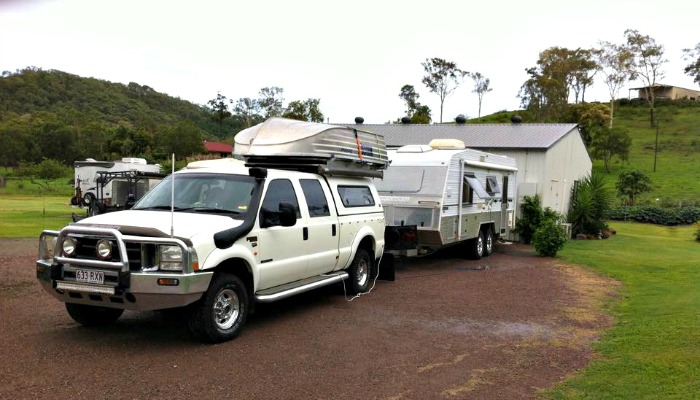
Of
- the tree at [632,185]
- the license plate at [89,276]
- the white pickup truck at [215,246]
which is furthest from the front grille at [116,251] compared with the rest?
the tree at [632,185]

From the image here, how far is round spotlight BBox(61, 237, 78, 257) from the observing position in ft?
19.1

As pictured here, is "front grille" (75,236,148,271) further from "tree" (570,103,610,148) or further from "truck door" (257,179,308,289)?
"tree" (570,103,610,148)

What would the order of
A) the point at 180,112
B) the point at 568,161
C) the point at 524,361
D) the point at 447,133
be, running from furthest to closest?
the point at 180,112 < the point at 447,133 < the point at 568,161 < the point at 524,361

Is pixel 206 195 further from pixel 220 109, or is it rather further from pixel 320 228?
pixel 220 109

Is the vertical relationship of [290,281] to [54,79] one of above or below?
below

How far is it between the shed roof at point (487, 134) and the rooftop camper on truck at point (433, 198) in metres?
7.11

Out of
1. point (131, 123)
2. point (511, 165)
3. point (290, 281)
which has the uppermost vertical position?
point (131, 123)

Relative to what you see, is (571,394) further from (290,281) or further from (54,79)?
(54,79)

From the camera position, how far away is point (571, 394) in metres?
4.93

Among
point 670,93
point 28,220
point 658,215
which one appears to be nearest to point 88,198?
point 28,220

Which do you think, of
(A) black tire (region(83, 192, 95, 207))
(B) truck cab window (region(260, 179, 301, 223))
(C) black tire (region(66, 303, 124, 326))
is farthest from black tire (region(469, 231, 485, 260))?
(A) black tire (region(83, 192, 95, 207))

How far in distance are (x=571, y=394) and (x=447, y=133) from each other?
20249mm

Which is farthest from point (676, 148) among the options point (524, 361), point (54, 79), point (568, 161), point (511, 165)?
point (54, 79)

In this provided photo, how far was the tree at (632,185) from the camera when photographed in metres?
38.1
